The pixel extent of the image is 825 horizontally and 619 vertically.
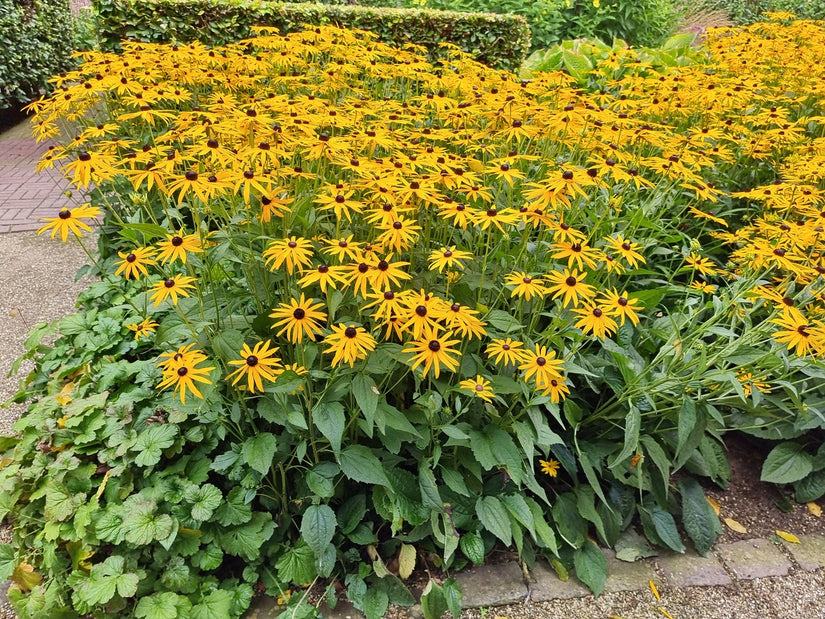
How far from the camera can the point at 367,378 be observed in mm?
1677

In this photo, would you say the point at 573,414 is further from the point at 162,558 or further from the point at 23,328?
the point at 23,328

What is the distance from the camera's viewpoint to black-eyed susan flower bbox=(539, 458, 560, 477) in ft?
6.80

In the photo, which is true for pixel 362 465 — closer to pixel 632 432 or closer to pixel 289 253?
pixel 289 253

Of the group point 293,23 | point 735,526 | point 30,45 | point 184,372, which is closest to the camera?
point 184,372

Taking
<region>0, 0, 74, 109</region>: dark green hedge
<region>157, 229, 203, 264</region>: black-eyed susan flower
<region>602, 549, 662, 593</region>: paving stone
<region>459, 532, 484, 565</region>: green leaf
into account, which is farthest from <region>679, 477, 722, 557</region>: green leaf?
<region>0, 0, 74, 109</region>: dark green hedge

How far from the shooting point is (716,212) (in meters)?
3.17

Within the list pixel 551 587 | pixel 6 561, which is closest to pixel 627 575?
pixel 551 587

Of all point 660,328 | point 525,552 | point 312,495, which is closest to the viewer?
point 312,495

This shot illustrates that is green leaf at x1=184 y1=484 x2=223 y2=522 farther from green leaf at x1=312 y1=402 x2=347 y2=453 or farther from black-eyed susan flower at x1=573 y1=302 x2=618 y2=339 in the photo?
black-eyed susan flower at x1=573 y1=302 x2=618 y2=339

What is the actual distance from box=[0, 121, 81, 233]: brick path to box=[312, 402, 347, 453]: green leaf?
307 cm

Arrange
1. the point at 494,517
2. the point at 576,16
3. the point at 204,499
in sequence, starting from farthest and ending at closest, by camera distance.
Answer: the point at 576,16 < the point at 494,517 < the point at 204,499

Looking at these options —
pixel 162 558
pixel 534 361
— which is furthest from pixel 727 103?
pixel 162 558

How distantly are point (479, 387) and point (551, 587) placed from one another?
858mm

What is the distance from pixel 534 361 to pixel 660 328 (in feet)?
3.16
